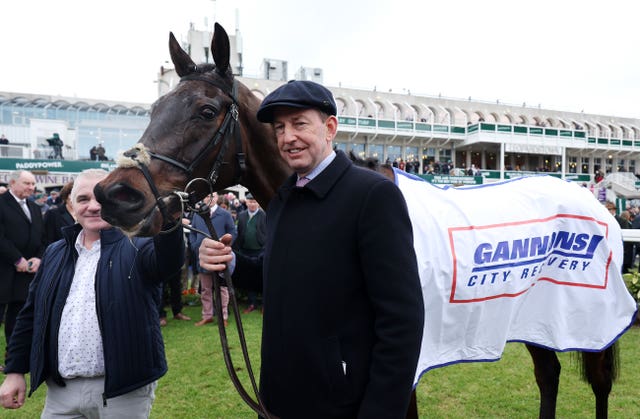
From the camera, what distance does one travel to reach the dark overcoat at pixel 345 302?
4.27ft

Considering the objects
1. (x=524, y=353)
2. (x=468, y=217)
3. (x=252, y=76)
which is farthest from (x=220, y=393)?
(x=252, y=76)

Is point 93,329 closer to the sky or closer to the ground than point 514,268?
closer to the ground

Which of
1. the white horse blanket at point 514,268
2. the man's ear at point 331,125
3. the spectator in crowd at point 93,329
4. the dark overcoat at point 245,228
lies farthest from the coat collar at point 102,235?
the dark overcoat at point 245,228

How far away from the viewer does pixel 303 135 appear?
1.41 m

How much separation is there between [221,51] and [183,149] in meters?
0.53

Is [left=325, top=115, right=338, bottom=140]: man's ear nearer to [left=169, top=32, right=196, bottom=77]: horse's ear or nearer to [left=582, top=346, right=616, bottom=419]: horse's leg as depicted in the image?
[left=169, top=32, right=196, bottom=77]: horse's ear

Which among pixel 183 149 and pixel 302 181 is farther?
pixel 183 149

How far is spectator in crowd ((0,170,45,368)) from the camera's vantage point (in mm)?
4875

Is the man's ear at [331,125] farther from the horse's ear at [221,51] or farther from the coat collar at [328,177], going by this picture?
the horse's ear at [221,51]

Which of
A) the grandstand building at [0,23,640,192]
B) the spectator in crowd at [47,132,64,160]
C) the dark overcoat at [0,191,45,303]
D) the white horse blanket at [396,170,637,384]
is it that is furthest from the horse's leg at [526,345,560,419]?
the spectator in crowd at [47,132,64,160]

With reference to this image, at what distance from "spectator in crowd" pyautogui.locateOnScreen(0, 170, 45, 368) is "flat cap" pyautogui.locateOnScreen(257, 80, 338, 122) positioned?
15.9 feet

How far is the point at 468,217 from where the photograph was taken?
276 centimetres

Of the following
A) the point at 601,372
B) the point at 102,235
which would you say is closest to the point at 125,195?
the point at 102,235

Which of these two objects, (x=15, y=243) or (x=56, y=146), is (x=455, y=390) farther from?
(x=56, y=146)
